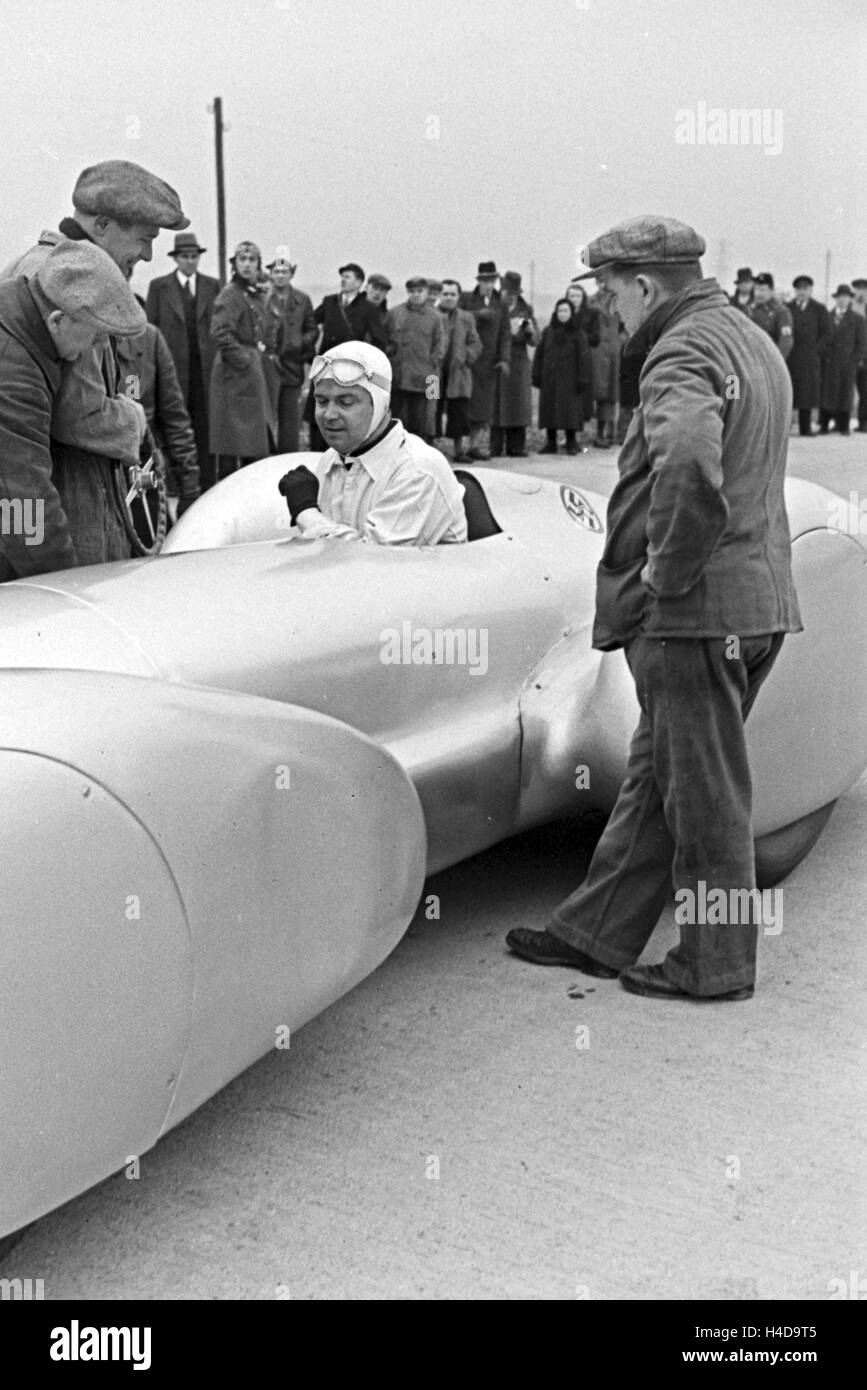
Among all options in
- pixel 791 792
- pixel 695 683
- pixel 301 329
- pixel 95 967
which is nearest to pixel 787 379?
pixel 695 683

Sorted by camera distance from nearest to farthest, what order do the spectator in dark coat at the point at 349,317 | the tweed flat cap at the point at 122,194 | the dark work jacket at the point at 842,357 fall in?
the tweed flat cap at the point at 122,194 → the spectator in dark coat at the point at 349,317 → the dark work jacket at the point at 842,357

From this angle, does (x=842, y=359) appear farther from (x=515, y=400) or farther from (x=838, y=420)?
(x=515, y=400)

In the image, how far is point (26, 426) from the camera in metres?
3.69

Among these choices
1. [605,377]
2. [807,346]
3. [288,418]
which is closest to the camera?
[288,418]

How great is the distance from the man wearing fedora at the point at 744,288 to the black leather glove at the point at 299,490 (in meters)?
17.8

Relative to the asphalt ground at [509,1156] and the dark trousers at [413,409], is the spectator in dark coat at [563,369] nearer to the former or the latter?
the dark trousers at [413,409]

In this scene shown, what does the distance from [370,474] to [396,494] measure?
130mm

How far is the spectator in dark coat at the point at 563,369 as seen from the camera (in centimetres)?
1703

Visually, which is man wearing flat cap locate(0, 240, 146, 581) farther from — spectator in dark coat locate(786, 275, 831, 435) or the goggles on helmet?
spectator in dark coat locate(786, 275, 831, 435)

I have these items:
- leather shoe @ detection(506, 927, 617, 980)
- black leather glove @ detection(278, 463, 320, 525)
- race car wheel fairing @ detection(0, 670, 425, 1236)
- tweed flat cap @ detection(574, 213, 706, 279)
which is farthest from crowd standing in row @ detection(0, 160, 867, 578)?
leather shoe @ detection(506, 927, 617, 980)

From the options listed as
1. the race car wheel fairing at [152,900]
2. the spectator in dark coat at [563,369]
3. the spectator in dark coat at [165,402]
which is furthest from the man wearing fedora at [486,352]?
the race car wheel fairing at [152,900]

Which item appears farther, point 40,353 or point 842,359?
point 842,359

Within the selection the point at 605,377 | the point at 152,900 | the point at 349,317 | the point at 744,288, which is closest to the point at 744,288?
the point at 744,288
